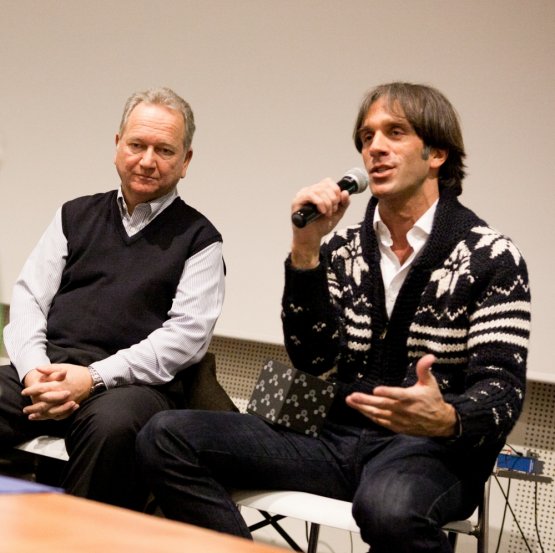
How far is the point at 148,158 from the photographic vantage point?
2594 millimetres

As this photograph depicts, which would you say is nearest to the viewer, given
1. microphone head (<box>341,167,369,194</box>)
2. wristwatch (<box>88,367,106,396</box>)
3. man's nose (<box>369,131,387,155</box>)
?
microphone head (<box>341,167,369,194</box>)

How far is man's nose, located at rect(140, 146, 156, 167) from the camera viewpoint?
2.59 meters

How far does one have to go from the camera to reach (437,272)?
2.03 m

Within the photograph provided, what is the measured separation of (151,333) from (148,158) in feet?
1.78

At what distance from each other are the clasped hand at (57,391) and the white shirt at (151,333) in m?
0.07

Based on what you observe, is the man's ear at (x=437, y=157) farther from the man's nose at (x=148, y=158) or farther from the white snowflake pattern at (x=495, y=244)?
the man's nose at (x=148, y=158)

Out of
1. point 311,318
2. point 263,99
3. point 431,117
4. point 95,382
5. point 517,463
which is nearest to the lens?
point 311,318

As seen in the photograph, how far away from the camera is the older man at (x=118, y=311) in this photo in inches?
86.2

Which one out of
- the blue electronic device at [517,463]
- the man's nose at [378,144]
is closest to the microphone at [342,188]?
the man's nose at [378,144]

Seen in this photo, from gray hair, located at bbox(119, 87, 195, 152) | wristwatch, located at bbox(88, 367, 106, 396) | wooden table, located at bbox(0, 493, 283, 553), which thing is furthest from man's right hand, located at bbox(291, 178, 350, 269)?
wooden table, located at bbox(0, 493, 283, 553)

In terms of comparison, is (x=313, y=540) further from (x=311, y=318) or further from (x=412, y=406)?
(x=412, y=406)

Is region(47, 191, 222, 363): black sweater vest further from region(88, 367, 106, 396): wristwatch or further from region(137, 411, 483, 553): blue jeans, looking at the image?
region(137, 411, 483, 553): blue jeans

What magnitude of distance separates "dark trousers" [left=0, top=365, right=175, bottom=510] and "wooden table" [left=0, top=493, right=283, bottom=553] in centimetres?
112

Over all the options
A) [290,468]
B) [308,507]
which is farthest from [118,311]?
[308,507]
